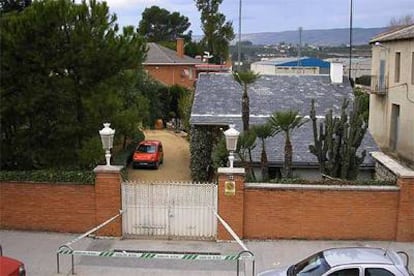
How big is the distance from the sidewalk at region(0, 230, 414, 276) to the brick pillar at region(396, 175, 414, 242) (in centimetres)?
24

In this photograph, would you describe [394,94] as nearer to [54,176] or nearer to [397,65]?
[397,65]

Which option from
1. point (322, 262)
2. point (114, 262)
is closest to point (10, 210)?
point (114, 262)

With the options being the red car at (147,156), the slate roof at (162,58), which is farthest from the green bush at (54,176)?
the slate roof at (162,58)

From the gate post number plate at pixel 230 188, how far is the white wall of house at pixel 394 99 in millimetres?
13717

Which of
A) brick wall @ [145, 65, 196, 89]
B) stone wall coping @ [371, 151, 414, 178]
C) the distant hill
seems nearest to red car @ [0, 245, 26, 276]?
stone wall coping @ [371, 151, 414, 178]

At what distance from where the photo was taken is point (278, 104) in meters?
23.9

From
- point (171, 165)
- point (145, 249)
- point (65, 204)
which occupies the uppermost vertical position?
point (65, 204)

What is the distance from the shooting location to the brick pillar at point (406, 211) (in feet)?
47.5

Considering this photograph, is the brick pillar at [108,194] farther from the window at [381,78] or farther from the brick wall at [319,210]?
the window at [381,78]

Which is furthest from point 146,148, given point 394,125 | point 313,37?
point 313,37

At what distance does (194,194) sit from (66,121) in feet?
14.6

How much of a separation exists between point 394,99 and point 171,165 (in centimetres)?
1224

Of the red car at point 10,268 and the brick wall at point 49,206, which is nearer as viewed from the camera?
the red car at point 10,268

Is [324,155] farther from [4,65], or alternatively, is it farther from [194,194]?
[4,65]
